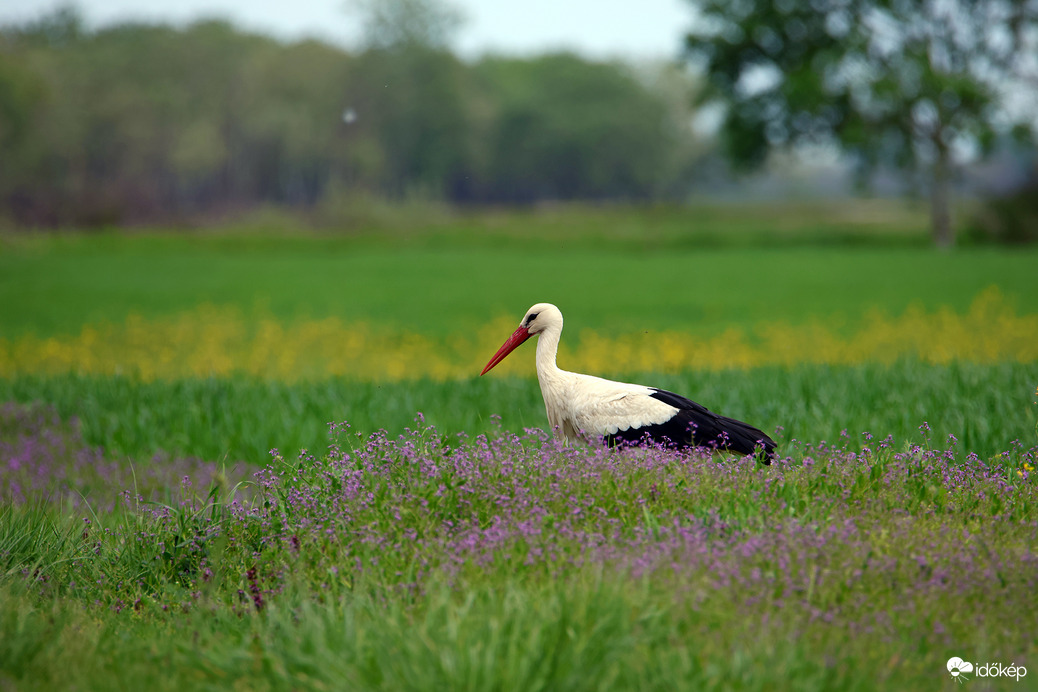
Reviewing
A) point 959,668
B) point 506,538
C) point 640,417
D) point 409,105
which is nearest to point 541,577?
point 506,538

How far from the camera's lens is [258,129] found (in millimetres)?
68688

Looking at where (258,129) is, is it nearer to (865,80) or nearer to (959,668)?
(865,80)

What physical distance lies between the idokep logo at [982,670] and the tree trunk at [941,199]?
42264mm

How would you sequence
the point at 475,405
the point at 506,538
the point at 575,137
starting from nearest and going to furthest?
1. the point at 506,538
2. the point at 475,405
3. the point at 575,137

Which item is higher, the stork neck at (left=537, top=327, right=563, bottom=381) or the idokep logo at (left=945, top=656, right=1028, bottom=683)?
the stork neck at (left=537, top=327, right=563, bottom=381)

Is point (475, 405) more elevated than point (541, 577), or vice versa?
point (541, 577)

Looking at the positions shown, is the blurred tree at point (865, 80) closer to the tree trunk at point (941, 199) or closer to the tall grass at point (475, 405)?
the tree trunk at point (941, 199)

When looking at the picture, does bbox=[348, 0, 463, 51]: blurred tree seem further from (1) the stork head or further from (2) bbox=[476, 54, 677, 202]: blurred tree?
(1) the stork head

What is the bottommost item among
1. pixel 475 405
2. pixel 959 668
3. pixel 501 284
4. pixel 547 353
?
pixel 501 284

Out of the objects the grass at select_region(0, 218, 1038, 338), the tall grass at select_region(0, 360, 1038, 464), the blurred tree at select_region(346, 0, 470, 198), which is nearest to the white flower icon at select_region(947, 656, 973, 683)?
the tall grass at select_region(0, 360, 1038, 464)

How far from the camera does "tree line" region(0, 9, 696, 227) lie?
57969mm

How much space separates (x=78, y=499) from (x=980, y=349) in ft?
36.8

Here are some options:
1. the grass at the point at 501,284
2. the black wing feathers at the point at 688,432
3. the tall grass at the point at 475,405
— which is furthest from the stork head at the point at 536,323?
the grass at the point at 501,284

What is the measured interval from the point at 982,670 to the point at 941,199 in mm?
43264
